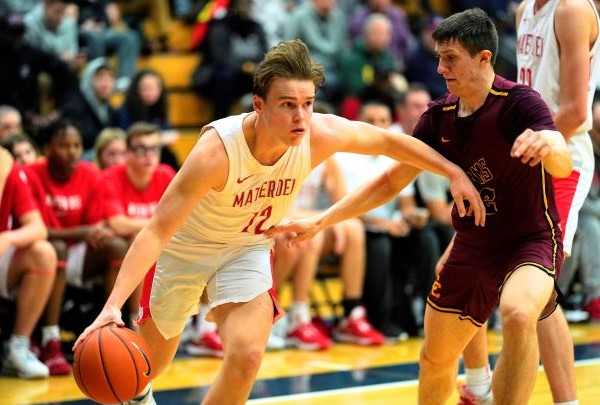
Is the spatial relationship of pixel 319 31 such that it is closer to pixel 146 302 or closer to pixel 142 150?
pixel 142 150

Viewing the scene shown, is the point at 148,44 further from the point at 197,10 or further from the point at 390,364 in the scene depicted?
the point at 390,364

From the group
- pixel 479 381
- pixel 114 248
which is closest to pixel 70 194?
pixel 114 248

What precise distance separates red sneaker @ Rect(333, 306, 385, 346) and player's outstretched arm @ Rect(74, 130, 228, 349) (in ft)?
13.6

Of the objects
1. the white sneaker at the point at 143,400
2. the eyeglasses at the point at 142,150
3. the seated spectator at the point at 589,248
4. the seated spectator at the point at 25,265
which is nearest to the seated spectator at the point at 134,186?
the eyeglasses at the point at 142,150

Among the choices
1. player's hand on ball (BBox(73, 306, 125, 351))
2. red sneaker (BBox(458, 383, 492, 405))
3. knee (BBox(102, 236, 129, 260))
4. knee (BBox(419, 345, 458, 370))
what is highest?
player's hand on ball (BBox(73, 306, 125, 351))

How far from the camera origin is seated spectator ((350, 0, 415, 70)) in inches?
498

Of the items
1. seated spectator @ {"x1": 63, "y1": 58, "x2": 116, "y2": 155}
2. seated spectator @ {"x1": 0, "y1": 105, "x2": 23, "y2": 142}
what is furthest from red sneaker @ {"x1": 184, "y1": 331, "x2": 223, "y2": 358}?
seated spectator @ {"x1": 63, "y1": 58, "x2": 116, "y2": 155}

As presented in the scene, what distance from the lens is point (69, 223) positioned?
8352 mm

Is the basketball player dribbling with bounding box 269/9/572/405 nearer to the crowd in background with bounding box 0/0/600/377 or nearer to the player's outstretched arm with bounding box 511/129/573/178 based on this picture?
the player's outstretched arm with bounding box 511/129/573/178

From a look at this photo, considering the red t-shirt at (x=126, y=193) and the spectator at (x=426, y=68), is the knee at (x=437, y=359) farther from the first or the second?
the spectator at (x=426, y=68)

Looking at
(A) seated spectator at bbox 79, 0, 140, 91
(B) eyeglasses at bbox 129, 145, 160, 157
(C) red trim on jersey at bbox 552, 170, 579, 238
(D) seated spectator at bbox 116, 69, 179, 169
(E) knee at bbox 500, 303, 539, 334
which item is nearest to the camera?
(E) knee at bbox 500, 303, 539, 334

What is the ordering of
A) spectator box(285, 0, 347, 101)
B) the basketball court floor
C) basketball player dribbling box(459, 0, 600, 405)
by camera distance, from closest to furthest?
1. basketball player dribbling box(459, 0, 600, 405)
2. the basketball court floor
3. spectator box(285, 0, 347, 101)

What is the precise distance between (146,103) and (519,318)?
20.4ft

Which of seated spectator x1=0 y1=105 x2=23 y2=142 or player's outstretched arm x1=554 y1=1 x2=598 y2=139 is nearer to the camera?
player's outstretched arm x1=554 y1=1 x2=598 y2=139
